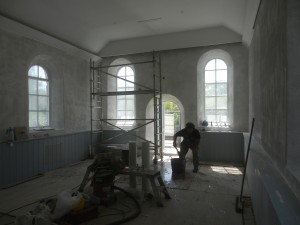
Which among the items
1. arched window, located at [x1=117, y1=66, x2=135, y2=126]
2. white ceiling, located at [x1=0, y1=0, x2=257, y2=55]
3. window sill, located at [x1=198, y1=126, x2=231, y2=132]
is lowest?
window sill, located at [x1=198, y1=126, x2=231, y2=132]

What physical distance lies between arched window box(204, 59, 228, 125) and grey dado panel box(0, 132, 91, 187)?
3842 mm

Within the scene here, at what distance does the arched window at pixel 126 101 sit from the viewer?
779 cm

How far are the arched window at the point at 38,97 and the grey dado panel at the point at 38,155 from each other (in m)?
0.57

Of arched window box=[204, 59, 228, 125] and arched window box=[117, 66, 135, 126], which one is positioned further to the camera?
arched window box=[117, 66, 135, 126]

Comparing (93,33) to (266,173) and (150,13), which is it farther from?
(266,173)

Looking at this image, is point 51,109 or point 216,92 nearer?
point 51,109

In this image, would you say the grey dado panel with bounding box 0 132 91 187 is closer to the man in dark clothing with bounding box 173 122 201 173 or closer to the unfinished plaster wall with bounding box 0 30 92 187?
the unfinished plaster wall with bounding box 0 30 92 187

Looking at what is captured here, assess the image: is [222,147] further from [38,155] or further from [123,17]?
[38,155]

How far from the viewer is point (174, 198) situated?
3.84 meters

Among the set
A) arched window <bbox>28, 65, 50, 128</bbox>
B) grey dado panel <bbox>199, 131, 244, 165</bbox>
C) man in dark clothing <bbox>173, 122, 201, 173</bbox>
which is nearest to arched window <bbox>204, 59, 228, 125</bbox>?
grey dado panel <bbox>199, 131, 244, 165</bbox>

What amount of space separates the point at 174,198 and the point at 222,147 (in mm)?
2942

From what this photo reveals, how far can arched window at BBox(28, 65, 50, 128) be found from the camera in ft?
18.3

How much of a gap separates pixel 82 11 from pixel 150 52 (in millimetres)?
2468

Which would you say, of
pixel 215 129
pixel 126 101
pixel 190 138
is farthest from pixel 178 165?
pixel 126 101
